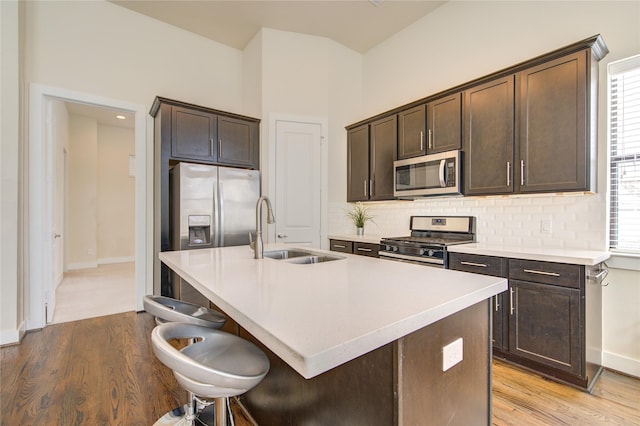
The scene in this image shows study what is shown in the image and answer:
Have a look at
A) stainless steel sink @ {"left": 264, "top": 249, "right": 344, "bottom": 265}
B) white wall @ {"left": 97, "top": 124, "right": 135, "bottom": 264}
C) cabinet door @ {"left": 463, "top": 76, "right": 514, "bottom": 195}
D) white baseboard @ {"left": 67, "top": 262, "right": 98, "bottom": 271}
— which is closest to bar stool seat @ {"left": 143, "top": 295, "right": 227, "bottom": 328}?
stainless steel sink @ {"left": 264, "top": 249, "right": 344, "bottom": 265}

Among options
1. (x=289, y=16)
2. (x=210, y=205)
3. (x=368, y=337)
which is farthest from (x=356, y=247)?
(x=368, y=337)

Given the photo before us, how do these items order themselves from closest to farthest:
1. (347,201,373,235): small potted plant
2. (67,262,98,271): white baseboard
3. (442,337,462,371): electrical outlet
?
(442,337,462,371): electrical outlet → (347,201,373,235): small potted plant → (67,262,98,271): white baseboard

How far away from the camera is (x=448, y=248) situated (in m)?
2.66

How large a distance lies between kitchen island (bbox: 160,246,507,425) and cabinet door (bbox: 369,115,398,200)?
2355 millimetres

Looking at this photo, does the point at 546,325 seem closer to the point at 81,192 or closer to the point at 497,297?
the point at 497,297

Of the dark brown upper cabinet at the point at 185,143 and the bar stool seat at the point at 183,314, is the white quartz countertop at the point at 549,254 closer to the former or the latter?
the bar stool seat at the point at 183,314

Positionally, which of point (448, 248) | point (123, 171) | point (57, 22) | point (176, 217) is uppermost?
point (57, 22)

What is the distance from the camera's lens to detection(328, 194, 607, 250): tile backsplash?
2344 millimetres

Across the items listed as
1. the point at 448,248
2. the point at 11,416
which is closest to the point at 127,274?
the point at 11,416

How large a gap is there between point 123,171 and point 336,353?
8.24 meters

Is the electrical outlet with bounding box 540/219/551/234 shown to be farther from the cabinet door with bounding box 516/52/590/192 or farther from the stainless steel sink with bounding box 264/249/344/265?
the stainless steel sink with bounding box 264/249/344/265

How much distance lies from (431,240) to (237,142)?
2557mm

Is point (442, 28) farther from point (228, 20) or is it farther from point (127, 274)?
point (127, 274)

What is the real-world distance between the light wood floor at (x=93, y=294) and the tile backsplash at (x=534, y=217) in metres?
4.06
